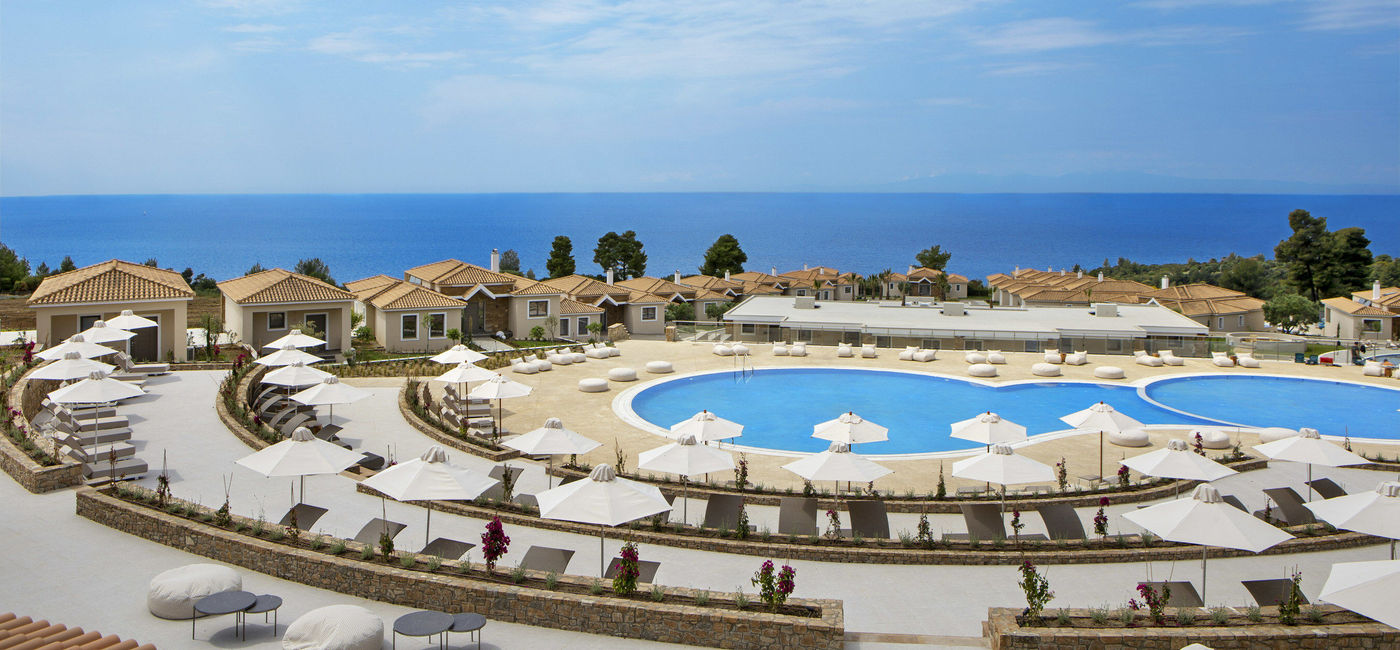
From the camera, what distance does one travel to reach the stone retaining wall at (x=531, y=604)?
966 cm

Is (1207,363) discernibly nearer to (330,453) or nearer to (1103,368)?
(1103,368)

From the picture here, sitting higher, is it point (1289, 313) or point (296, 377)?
point (1289, 313)

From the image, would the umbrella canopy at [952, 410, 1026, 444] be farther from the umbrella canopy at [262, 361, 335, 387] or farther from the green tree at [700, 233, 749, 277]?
the green tree at [700, 233, 749, 277]

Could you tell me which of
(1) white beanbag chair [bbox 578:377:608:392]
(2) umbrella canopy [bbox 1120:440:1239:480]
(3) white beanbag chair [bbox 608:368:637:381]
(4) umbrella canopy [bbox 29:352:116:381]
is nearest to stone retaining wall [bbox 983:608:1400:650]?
(2) umbrella canopy [bbox 1120:440:1239:480]

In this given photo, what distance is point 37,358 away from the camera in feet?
76.6

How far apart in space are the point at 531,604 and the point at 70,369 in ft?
45.6

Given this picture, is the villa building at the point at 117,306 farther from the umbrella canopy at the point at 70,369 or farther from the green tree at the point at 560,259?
the green tree at the point at 560,259

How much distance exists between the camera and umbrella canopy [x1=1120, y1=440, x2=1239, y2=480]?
580 inches

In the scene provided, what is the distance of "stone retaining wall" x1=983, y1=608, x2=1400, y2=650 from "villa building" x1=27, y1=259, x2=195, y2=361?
1084 inches

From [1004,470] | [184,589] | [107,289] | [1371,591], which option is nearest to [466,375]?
[184,589]

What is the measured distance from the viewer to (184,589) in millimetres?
9930

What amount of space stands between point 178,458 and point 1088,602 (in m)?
15.6

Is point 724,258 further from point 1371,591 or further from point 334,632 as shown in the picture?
point 334,632

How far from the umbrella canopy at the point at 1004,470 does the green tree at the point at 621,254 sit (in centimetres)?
6723
